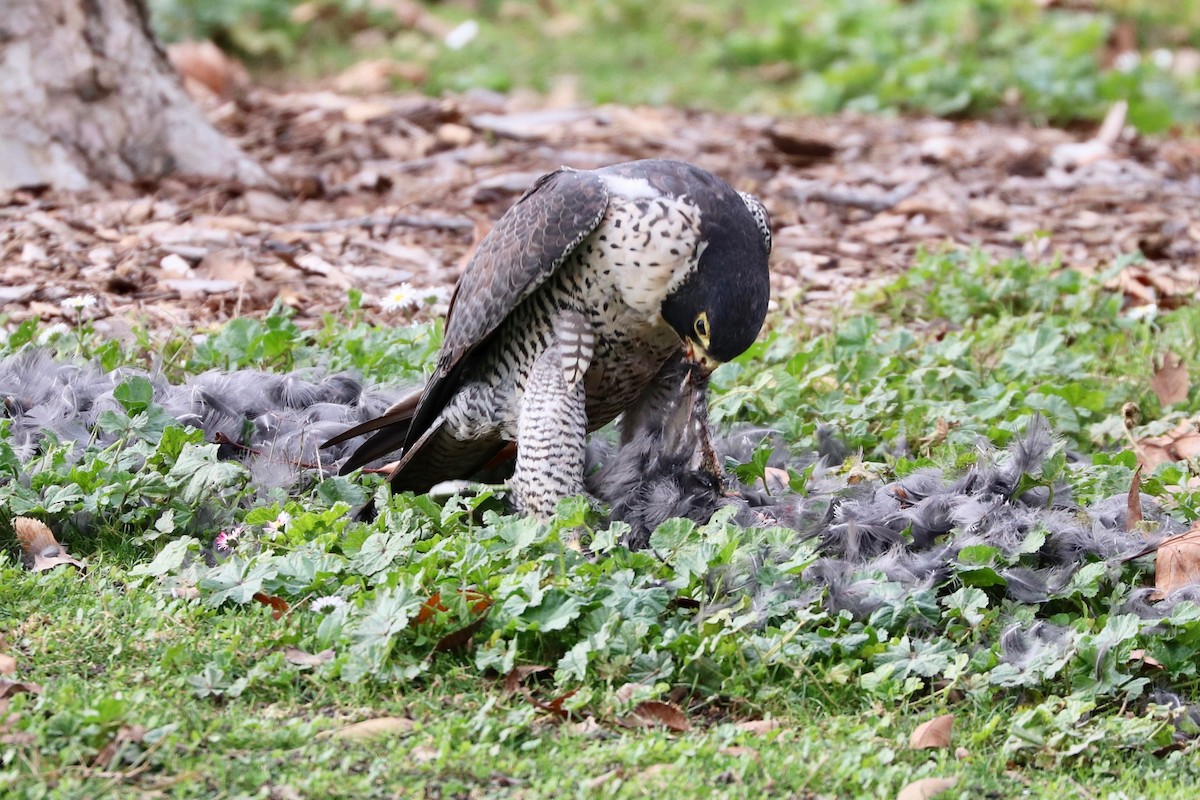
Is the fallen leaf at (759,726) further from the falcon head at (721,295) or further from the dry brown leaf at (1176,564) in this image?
the dry brown leaf at (1176,564)

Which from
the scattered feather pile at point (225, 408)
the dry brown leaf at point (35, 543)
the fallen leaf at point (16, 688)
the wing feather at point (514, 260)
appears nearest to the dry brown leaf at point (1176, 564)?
the wing feather at point (514, 260)

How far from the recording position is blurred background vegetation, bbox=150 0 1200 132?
910cm

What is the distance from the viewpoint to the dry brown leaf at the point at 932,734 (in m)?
2.94

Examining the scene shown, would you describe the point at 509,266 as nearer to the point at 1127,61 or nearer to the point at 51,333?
the point at 51,333

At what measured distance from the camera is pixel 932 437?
448cm

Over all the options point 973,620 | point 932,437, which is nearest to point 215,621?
point 973,620

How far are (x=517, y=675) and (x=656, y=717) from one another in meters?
0.32

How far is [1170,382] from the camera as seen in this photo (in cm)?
495

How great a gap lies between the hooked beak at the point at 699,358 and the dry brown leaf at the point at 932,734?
39.8 inches

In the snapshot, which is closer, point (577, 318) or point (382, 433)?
point (577, 318)

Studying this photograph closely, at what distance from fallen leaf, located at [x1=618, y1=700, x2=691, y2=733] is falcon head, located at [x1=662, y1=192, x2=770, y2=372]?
35.9 inches

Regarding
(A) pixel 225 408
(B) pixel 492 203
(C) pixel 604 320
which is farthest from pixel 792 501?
(B) pixel 492 203

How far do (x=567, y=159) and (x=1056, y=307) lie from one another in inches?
104

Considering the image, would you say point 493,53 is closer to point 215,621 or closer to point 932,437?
point 932,437
